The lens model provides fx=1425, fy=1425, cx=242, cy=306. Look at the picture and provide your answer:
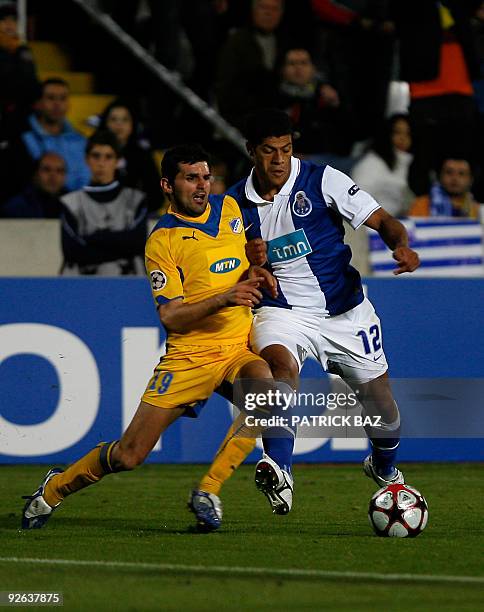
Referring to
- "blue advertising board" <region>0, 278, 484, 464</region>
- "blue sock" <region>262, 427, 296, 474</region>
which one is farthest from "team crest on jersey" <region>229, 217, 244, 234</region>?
"blue advertising board" <region>0, 278, 484, 464</region>

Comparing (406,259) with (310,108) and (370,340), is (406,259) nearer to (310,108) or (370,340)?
(370,340)

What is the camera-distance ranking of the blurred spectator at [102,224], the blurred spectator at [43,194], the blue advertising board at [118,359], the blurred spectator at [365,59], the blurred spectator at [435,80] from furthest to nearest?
the blurred spectator at [365,59] → the blurred spectator at [435,80] → the blurred spectator at [43,194] → the blurred spectator at [102,224] → the blue advertising board at [118,359]

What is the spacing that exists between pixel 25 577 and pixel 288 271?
2.72 m

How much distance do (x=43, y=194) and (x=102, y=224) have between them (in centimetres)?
130

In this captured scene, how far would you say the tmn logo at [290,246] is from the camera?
7926 millimetres

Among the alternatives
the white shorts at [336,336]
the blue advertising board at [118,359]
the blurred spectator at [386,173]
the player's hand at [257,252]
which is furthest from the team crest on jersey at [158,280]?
the blurred spectator at [386,173]

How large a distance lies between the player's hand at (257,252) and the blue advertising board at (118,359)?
A: 323 centimetres

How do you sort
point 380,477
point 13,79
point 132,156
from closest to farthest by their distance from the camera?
point 380,477
point 132,156
point 13,79

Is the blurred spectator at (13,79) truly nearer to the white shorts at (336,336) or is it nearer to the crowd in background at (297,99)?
the crowd in background at (297,99)

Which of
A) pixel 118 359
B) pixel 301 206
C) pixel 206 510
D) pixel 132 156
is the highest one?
pixel 301 206

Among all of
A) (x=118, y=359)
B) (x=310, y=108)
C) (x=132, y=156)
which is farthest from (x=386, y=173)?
(x=118, y=359)

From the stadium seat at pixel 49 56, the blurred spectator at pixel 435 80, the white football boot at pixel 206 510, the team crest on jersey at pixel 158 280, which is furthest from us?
the stadium seat at pixel 49 56

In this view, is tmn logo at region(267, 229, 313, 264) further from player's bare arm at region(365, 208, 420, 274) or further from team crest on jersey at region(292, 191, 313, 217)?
player's bare arm at region(365, 208, 420, 274)

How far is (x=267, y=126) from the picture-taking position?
7.68 m
